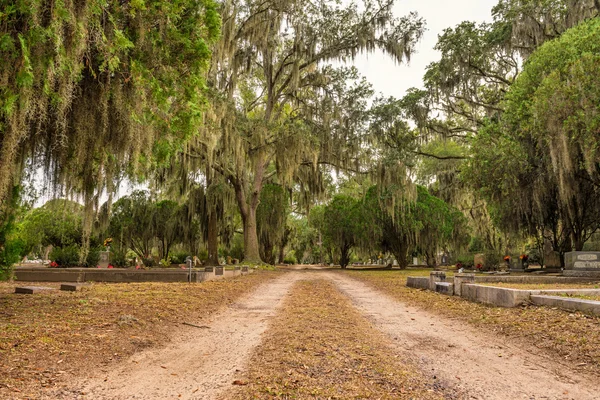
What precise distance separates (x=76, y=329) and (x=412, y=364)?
3779 mm

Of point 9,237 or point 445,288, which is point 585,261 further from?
point 9,237

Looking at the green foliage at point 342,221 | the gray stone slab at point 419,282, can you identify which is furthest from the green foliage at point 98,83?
the green foliage at point 342,221

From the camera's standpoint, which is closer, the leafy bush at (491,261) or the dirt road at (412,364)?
the dirt road at (412,364)

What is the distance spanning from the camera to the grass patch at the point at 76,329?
3256 mm

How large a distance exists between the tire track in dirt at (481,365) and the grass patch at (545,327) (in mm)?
265

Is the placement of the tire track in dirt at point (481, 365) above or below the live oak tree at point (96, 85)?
below

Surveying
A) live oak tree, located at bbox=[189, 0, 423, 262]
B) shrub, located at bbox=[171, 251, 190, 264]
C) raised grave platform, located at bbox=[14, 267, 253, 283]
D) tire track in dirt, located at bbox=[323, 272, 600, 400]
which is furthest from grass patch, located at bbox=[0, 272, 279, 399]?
shrub, located at bbox=[171, 251, 190, 264]

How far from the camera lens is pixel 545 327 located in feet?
16.6

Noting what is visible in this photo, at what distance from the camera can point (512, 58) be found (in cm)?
2112

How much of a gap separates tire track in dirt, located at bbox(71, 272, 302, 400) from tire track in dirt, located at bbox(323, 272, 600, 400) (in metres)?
1.76

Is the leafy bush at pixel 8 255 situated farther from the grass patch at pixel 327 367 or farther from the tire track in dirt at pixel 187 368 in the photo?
the grass patch at pixel 327 367

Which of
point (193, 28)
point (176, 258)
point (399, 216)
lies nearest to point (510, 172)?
point (399, 216)

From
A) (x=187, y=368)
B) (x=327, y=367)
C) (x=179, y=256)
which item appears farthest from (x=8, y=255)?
(x=179, y=256)

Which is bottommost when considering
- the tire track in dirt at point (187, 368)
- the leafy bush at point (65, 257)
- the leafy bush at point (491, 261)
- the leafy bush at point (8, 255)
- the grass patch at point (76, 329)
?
the leafy bush at point (491, 261)
